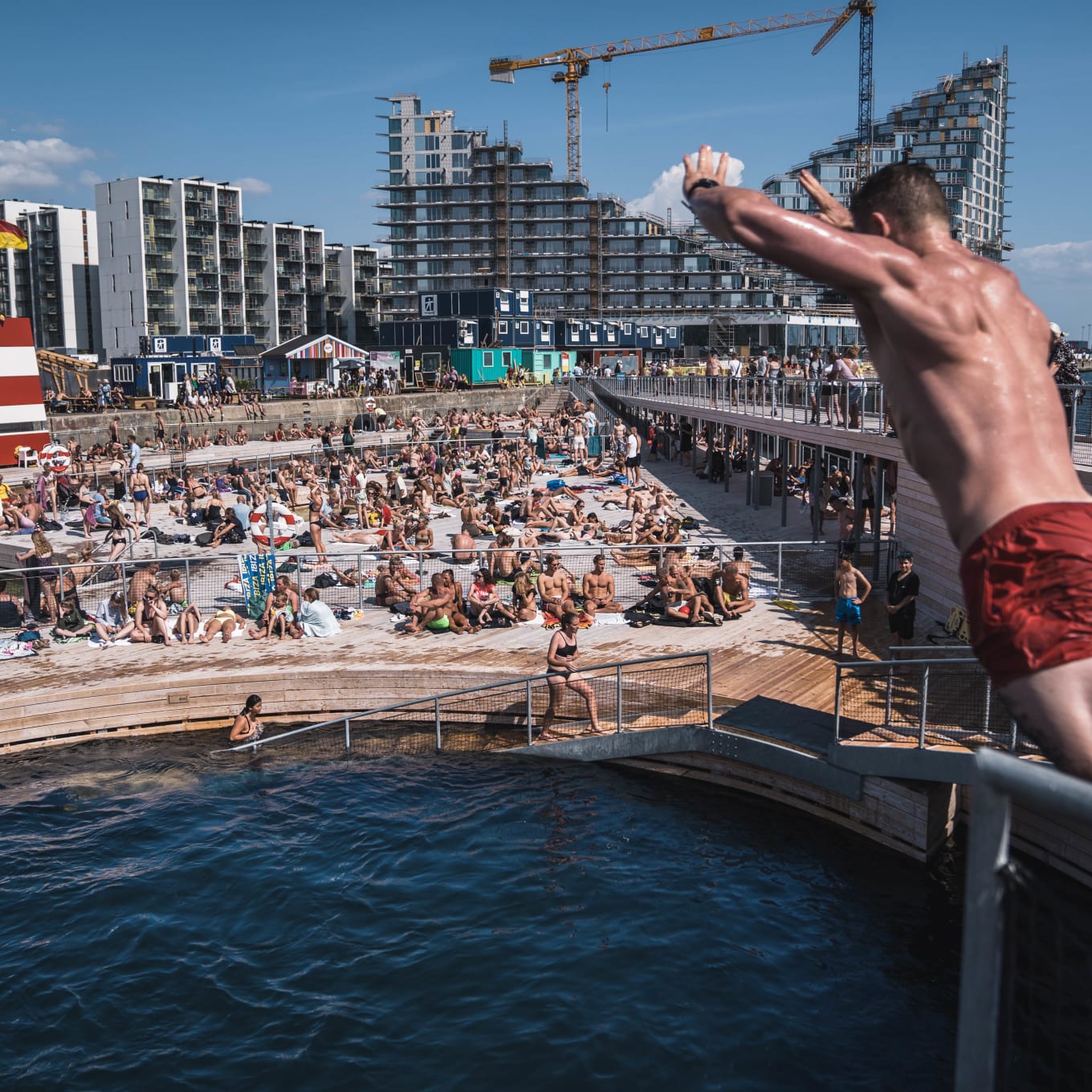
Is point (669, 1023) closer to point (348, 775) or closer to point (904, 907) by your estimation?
point (904, 907)

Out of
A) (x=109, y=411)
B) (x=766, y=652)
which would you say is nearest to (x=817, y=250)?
(x=766, y=652)

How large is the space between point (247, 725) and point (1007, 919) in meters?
14.1

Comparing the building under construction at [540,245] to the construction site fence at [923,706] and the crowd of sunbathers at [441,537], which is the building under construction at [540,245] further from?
the construction site fence at [923,706]

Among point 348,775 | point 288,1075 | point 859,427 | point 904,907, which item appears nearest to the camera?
point 288,1075

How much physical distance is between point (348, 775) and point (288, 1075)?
589 centimetres

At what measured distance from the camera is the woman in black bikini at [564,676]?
1414 cm

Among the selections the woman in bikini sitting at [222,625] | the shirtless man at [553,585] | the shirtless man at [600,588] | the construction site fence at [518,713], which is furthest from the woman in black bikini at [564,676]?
the woman in bikini sitting at [222,625]

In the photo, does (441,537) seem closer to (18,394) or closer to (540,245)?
(18,394)

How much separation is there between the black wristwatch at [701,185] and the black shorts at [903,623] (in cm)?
1302

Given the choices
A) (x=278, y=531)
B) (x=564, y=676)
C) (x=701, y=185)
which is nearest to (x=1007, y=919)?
(x=701, y=185)

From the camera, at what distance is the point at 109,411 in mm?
46219

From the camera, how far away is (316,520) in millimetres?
26500

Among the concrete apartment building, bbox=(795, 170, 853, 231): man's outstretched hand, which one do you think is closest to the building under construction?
the concrete apartment building

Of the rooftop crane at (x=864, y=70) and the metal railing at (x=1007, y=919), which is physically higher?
the rooftop crane at (x=864, y=70)
